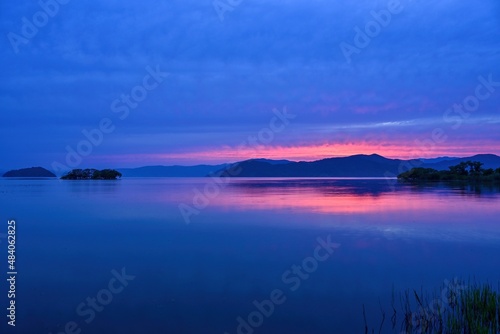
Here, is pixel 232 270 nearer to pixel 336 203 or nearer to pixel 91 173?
pixel 336 203

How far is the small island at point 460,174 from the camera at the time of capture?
270ft

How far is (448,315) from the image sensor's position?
7.05 m

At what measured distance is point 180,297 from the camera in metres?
9.17

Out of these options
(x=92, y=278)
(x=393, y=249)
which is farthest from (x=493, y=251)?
(x=92, y=278)

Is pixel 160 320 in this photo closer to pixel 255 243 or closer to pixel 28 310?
pixel 28 310

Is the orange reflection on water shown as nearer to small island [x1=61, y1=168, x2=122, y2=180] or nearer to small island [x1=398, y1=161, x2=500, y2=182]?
small island [x1=398, y1=161, x2=500, y2=182]

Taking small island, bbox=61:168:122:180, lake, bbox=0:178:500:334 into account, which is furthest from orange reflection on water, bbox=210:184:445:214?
small island, bbox=61:168:122:180

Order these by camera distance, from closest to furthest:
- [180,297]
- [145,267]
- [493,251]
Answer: [180,297]
[145,267]
[493,251]

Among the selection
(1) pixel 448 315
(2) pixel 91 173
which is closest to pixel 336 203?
(1) pixel 448 315

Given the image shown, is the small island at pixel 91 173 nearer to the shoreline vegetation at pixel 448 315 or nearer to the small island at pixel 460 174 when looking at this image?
the small island at pixel 460 174

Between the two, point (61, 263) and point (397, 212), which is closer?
point (61, 263)

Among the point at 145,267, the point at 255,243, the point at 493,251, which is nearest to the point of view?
the point at 145,267

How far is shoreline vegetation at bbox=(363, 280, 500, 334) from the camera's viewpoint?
6887mm

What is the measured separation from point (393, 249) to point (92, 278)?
33.8 ft
